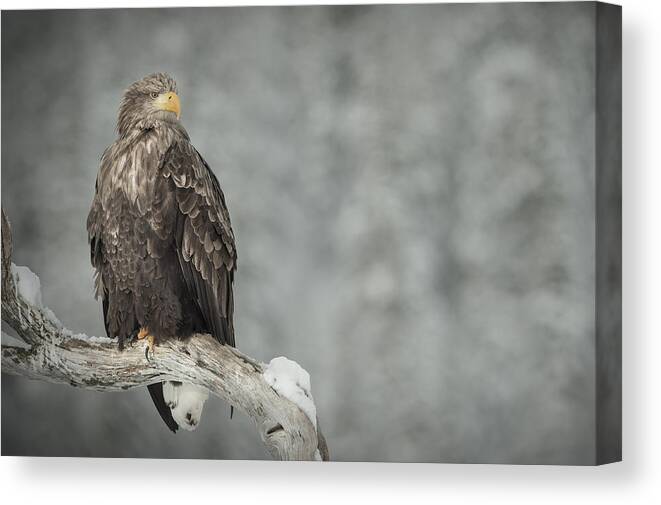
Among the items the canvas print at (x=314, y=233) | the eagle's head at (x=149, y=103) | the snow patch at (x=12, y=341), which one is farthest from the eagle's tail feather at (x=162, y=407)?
the eagle's head at (x=149, y=103)

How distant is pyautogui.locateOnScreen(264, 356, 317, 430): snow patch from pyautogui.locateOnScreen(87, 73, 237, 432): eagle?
197 mm

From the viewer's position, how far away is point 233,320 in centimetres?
370

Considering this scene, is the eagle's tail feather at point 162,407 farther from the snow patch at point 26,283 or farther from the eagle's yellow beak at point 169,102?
the eagle's yellow beak at point 169,102

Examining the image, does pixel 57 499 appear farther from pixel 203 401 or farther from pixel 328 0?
pixel 328 0

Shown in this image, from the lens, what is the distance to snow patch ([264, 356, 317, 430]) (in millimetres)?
3662

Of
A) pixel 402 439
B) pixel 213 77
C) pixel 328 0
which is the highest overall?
pixel 328 0

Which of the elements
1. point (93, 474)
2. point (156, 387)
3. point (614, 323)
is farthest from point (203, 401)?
point (614, 323)

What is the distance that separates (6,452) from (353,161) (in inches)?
67.3

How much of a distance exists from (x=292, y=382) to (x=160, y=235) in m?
0.71

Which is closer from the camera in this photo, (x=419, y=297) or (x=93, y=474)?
(x=419, y=297)

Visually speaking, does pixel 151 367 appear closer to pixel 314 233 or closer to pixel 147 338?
pixel 147 338

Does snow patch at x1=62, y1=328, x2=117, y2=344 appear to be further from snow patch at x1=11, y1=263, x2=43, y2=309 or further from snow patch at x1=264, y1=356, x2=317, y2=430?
snow patch at x1=264, y1=356, x2=317, y2=430

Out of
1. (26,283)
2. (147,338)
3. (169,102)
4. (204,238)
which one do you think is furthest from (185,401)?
(169,102)

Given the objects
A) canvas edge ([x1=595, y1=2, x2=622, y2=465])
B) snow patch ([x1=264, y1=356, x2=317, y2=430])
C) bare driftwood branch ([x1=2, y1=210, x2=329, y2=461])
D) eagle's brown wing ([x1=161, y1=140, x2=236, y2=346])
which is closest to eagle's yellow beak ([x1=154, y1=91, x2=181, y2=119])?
eagle's brown wing ([x1=161, y1=140, x2=236, y2=346])
